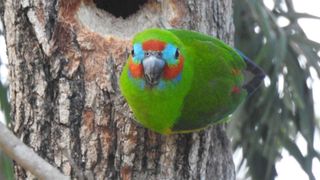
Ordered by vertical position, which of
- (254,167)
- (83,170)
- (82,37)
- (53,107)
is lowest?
(254,167)

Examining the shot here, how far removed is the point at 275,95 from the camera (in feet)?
13.0

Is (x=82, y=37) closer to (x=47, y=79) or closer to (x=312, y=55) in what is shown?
(x=47, y=79)

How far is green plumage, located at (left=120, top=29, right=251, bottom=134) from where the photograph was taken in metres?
2.64

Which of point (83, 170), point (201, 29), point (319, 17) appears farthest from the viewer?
point (319, 17)

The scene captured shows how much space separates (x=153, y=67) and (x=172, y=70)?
0.43ft

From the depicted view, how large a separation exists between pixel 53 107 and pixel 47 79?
0.35 ft

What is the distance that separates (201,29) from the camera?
302 centimetres

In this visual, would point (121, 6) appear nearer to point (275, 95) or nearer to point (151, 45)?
point (151, 45)

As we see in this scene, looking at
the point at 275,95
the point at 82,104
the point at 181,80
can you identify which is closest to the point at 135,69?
the point at 181,80

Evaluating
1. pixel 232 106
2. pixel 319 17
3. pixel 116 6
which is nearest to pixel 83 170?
pixel 232 106

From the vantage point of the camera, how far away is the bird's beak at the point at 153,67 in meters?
2.51

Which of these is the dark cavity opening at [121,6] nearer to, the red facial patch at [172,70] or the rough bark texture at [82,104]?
the rough bark texture at [82,104]

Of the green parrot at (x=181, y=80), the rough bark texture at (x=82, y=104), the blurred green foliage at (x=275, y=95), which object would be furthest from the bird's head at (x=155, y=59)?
the blurred green foliage at (x=275, y=95)

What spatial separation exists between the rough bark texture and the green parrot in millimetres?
119
